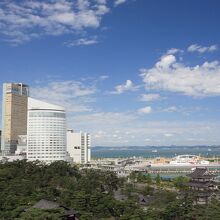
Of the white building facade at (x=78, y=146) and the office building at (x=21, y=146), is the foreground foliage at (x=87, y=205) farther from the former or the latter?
the white building facade at (x=78, y=146)

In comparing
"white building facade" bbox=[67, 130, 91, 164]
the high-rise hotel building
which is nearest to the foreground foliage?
the high-rise hotel building

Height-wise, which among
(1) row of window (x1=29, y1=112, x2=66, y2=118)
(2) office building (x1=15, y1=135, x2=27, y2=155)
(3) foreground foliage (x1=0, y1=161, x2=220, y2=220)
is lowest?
(3) foreground foliage (x1=0, y1=161, x2=220, y2=220)

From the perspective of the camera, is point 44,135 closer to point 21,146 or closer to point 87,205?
point 21,146

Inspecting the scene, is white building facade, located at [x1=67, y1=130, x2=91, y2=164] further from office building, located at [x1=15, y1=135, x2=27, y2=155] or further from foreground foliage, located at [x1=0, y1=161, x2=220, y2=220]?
foreground foliage, located at [x1=0, y1=161, x2=220, y2=220]

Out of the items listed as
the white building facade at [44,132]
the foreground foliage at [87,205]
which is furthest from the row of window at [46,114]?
the foreground foliage at [87,205]

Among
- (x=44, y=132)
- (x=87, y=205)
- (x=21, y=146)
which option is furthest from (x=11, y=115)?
(x=87, y=205)

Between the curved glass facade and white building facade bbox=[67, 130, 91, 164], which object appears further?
white building facade bbox=[67, 130, 91, 164]

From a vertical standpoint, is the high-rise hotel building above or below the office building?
above
